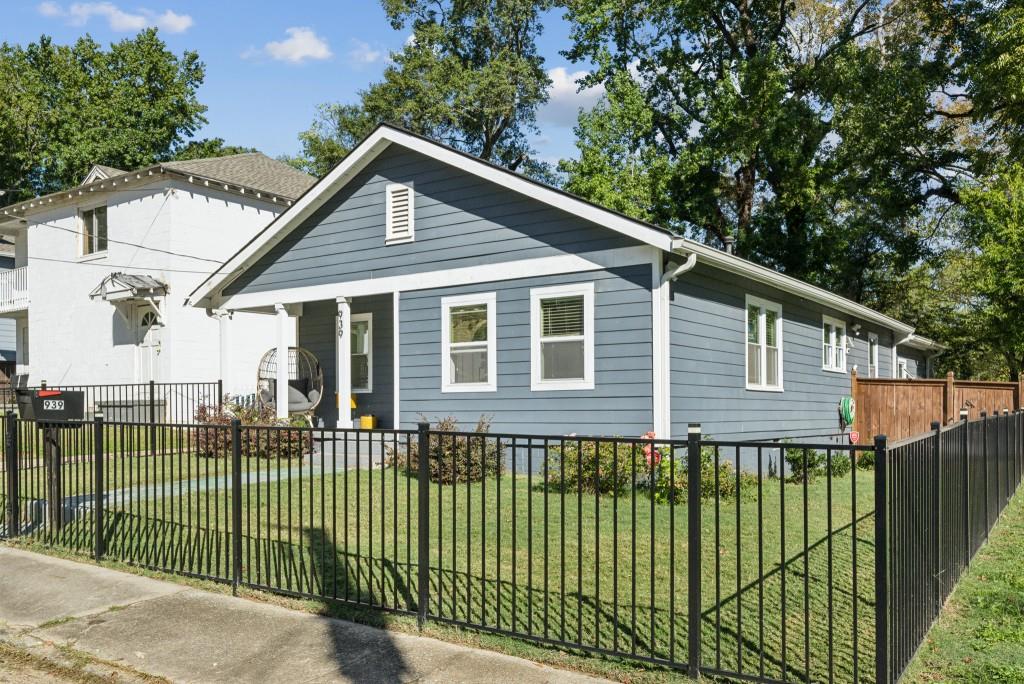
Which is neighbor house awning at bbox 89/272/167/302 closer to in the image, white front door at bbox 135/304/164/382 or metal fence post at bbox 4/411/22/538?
white front door at bbox 135/304/164/382

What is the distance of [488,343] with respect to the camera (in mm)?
13547

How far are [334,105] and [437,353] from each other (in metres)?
28.5

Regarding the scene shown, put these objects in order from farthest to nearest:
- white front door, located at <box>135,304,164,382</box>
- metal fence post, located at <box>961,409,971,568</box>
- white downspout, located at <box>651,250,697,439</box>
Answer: white front door, located at <box>135,304,164,382</box>
white downspout, located at <box>651,250,697,439</box>
metal fence post, located at <box>961,409,971,568</box>

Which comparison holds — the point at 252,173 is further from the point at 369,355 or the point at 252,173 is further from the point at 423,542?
the point at 423,542

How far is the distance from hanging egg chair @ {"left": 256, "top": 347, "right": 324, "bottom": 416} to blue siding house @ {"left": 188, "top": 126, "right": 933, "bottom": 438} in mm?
393

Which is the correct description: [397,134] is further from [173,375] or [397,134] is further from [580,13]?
[580,13]

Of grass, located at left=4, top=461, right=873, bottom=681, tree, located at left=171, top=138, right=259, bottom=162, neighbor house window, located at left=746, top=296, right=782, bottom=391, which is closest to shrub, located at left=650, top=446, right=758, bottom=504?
grass, located at left=4, top=461, right=873, bottom=681

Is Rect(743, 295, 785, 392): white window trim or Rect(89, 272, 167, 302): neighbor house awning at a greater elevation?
Rect(89, 272, 167, 302): neighbor house awning

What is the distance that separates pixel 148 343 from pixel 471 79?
19.3m

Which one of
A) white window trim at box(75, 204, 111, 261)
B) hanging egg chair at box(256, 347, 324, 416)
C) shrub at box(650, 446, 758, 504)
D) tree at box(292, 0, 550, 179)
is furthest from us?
tree at box(292, 0, 550, 179)

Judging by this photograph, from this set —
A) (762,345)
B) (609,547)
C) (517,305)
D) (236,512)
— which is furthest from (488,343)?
(236,512)

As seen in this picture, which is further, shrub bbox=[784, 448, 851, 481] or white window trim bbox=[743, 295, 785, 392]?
white window trim bbox=[743, 295, 785, 392]

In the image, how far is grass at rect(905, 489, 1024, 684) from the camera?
4.50m

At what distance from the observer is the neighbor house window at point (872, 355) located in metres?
21.5
